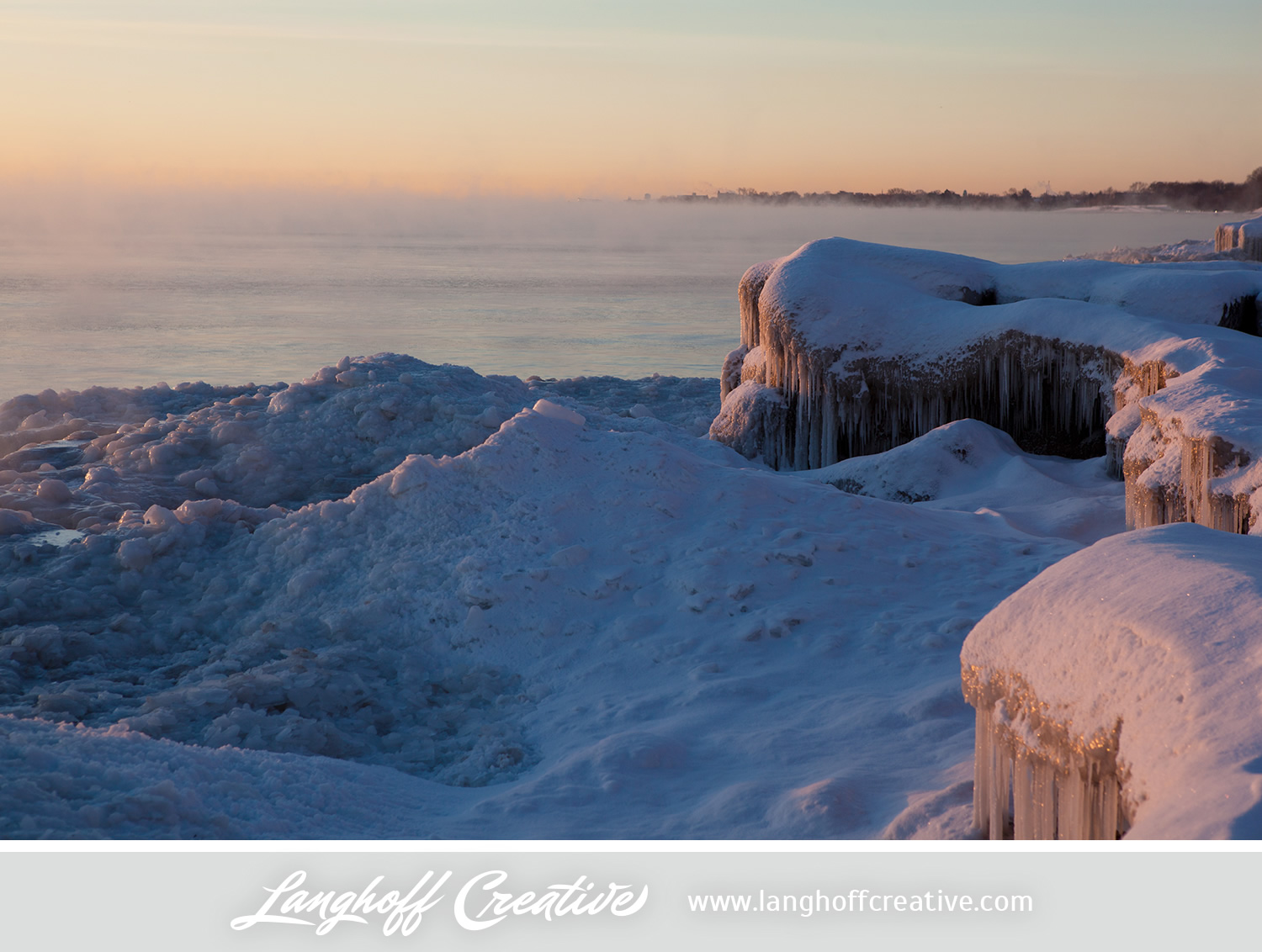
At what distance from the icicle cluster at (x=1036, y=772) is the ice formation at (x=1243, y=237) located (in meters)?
26.2

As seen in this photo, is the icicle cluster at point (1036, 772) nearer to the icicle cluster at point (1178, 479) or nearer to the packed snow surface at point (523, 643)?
the packed snow surface at point (523, 643)

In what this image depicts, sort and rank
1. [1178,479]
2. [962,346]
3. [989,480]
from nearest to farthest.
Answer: [1178,479], [989,480], [962,346]

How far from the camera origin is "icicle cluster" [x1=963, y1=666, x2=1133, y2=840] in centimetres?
290

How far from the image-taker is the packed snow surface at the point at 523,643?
431 cm

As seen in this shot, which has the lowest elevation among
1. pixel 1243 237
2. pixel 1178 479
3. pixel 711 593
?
pixel 711 593

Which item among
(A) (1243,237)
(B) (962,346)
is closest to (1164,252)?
(A) (1243,237)

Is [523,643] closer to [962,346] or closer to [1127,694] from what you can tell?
[1127,694]

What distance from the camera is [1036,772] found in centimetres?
319

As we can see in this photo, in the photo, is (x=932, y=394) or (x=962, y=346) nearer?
(x=962, y=346)

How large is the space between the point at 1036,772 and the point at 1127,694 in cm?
44

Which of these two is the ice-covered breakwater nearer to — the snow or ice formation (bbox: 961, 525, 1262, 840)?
the snow
